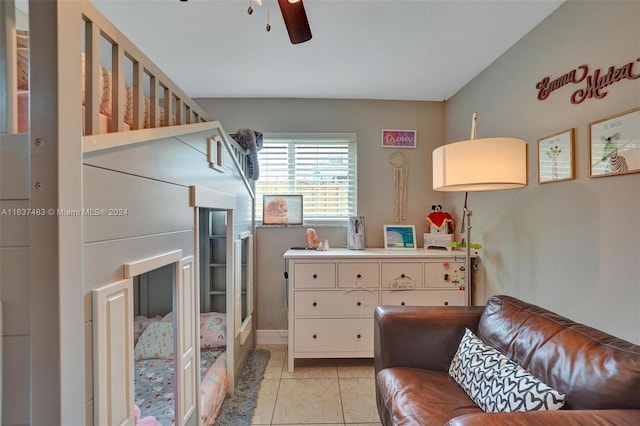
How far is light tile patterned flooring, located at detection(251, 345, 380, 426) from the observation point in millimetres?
1841

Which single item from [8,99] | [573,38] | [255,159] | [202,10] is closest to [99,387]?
[8,99]

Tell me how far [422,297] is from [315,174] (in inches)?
61.2

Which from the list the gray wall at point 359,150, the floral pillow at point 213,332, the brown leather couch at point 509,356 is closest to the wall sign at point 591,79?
→ the brown leather couch at point 509,356

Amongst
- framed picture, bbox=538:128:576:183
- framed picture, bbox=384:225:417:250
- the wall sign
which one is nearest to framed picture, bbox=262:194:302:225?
framed picture, bbox=384:225:417:250

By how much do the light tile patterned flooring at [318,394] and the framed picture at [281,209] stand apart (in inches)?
50.5

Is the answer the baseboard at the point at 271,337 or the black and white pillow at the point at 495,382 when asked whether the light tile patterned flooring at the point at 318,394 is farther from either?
the black and white pillow at the point at 495,382

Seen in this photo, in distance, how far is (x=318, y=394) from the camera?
209 centimetres

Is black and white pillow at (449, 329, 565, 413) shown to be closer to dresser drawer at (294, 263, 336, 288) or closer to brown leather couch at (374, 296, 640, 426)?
brown leather couch at (374, 296, 640, 426)

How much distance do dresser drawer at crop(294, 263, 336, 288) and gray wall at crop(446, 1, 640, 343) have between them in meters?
1.32

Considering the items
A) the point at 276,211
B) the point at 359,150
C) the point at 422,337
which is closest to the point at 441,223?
the point at 359,150

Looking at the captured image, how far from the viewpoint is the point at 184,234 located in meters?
1.41

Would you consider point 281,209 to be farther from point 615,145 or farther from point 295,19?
point 615,145

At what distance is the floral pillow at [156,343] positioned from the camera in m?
1.98

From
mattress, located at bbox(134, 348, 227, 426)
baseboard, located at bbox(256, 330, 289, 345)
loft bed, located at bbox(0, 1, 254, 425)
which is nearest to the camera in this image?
loft bed, located at bbox(0, 1, 254, 425)
